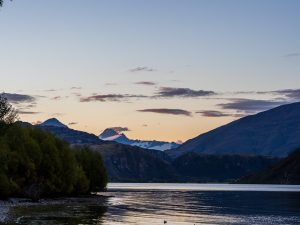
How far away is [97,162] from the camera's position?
189 m

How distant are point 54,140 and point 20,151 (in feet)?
73.8

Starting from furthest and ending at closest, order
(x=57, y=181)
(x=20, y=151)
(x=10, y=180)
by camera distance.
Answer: (x=57, y=181) → (x=20, y=151) → (x=10, y=180)

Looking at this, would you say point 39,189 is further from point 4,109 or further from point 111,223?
point 4,109

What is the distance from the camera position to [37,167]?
143m

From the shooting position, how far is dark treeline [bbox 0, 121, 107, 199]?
131m

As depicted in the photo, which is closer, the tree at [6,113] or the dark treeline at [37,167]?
the tree at [6,113]

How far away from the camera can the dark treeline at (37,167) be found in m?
131

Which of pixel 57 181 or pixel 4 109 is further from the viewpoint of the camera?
pixel 57 181

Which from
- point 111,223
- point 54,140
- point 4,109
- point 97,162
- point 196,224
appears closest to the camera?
point 4,109

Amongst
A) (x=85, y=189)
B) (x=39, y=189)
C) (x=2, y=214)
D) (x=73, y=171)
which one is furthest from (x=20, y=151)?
(x=2, y=214)

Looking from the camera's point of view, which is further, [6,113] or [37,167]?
[37,167]

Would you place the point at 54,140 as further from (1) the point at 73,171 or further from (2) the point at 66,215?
(2) the point at 66,215

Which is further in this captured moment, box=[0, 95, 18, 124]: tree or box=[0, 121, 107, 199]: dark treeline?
box=[0, 121, 107, 199]: dark treeline

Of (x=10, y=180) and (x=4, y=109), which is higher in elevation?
(x=4, y=109)
